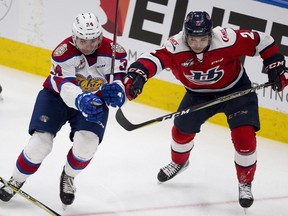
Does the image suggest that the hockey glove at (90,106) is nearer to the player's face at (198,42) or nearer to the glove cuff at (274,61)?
the player's face at (198,42)

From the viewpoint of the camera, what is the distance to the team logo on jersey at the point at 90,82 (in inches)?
147

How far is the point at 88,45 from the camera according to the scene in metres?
3.55

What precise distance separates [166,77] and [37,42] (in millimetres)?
1195

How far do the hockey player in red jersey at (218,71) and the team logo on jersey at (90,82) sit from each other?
0.16 meters

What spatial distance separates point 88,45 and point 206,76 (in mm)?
730

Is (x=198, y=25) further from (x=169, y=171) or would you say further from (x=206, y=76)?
(x=169, y=171)

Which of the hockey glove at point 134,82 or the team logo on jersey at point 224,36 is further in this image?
the team logo on jersey at point 224,36

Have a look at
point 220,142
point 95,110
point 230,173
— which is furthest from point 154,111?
point 95,110

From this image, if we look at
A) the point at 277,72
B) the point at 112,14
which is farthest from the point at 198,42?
the point at 112,14

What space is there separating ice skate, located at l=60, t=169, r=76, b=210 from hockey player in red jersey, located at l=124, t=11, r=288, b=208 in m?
0.60

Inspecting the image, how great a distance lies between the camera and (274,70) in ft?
12.7

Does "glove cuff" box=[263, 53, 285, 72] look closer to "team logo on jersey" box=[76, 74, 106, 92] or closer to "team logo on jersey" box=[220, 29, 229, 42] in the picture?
"team logo on jersey" box=[220, 29, 229, 42]

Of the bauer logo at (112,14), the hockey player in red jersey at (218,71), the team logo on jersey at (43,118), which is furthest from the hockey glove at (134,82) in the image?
the bauer logo at (112,14)

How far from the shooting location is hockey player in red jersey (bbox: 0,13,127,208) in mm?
3508
